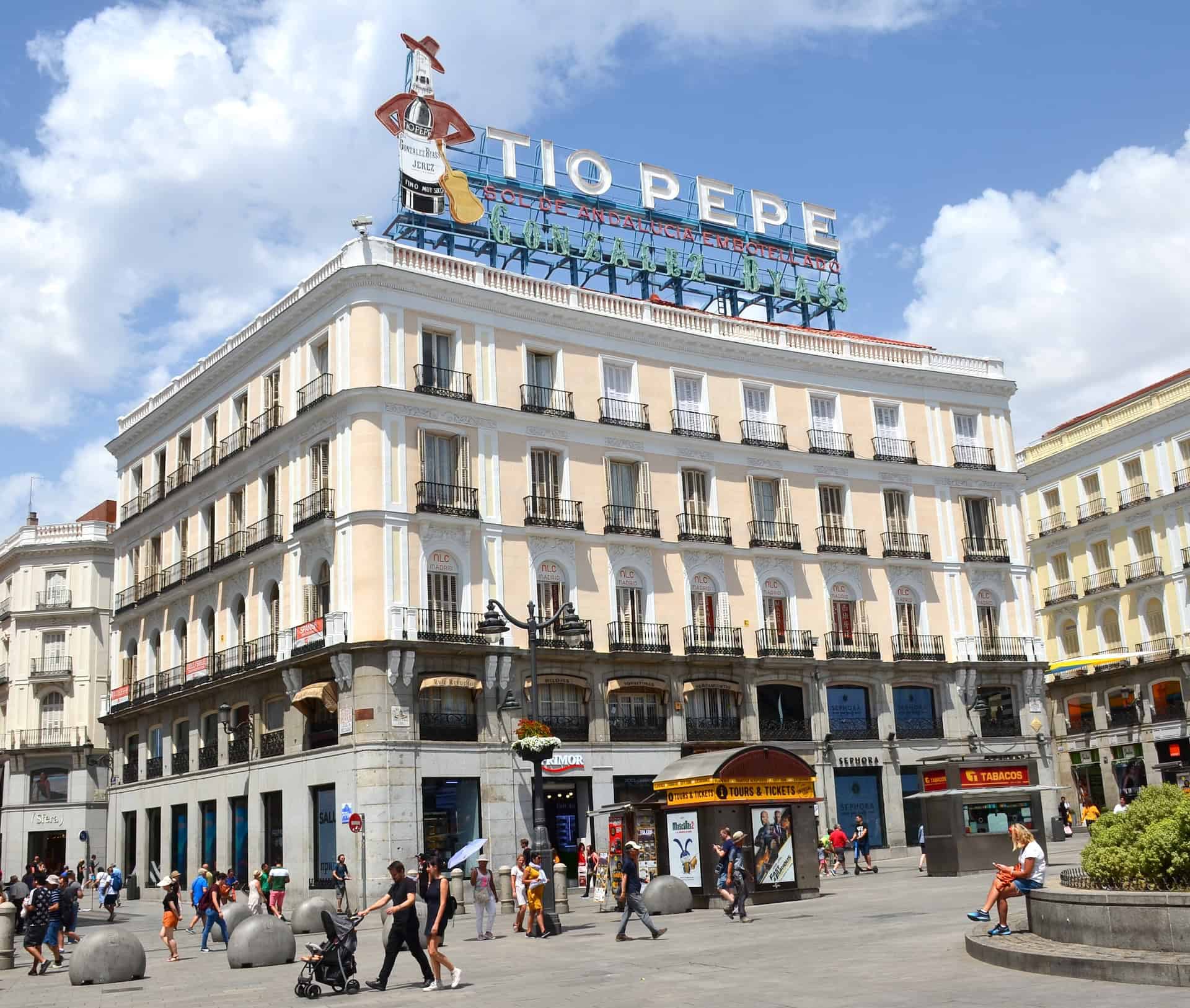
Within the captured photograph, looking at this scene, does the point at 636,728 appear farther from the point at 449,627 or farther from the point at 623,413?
the point at 623,413

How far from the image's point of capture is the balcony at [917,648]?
1861 inches

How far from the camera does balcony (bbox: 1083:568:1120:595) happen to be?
60.9 metres

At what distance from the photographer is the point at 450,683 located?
38094 millimetres

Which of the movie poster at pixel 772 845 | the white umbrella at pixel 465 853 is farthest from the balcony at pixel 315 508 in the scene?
the white umbrella at pixel 465 853

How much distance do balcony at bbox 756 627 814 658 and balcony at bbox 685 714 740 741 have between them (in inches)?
101

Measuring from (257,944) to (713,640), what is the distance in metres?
24.3

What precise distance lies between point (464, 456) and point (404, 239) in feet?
33.5

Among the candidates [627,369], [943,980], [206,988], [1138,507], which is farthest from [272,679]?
[1138,507]

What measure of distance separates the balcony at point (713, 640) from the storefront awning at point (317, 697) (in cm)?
1180

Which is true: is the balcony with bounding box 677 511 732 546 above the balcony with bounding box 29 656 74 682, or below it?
above

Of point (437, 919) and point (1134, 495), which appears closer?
point (437, 919)

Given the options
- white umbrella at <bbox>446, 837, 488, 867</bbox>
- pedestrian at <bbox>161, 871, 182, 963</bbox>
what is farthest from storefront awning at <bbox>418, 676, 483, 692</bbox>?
white umbrella at <bbox>446, 837, 488, 867</bbox>

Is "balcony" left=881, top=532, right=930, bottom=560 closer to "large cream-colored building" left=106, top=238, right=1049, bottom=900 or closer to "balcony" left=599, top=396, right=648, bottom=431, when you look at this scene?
"large cream-colored building" left=106, top=238, right=1049, bottom=900

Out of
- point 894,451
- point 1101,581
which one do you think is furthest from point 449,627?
point 1101,581
